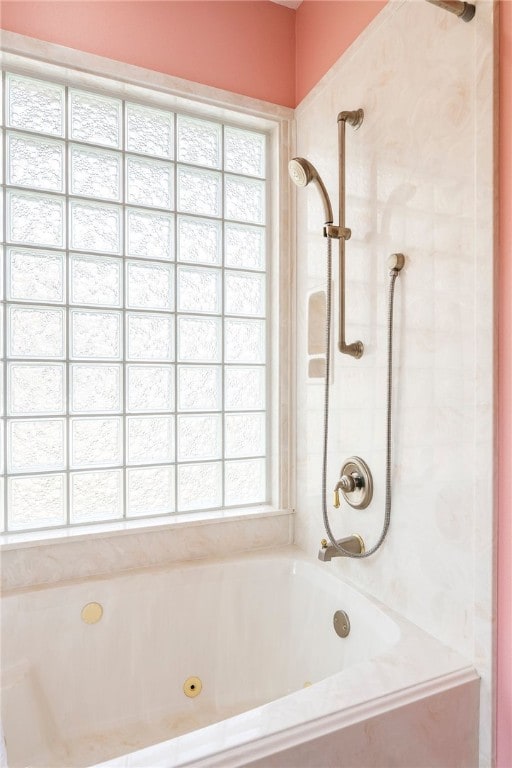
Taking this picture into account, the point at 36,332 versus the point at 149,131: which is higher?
the point at 149,131

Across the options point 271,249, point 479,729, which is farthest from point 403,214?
point 479,729

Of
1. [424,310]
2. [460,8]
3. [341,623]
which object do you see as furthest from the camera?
[341,623]

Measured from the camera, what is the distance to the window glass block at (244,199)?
6.45 feet

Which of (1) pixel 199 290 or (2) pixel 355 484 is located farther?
(1) pixel 199 290

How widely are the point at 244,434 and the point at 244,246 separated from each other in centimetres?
78

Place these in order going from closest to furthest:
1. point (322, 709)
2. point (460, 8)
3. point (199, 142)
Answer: point (322, 709) → point (460, 8) → point (199, 142)

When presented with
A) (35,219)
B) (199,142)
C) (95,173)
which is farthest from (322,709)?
(199,142)

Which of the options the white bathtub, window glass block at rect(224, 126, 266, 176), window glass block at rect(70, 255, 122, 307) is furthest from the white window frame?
window glass block at rect(70, 255, 122, 307)

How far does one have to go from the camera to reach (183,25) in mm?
1750

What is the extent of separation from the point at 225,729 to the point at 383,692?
345 millimetres

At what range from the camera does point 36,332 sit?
1672 millimetres

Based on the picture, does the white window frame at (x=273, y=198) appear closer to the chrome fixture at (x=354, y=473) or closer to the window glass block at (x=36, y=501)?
the window glass block at (x=36, y=501)

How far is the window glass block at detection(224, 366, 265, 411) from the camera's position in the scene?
6.47ft

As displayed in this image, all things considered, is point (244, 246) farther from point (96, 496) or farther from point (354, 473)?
point (96, 496)
